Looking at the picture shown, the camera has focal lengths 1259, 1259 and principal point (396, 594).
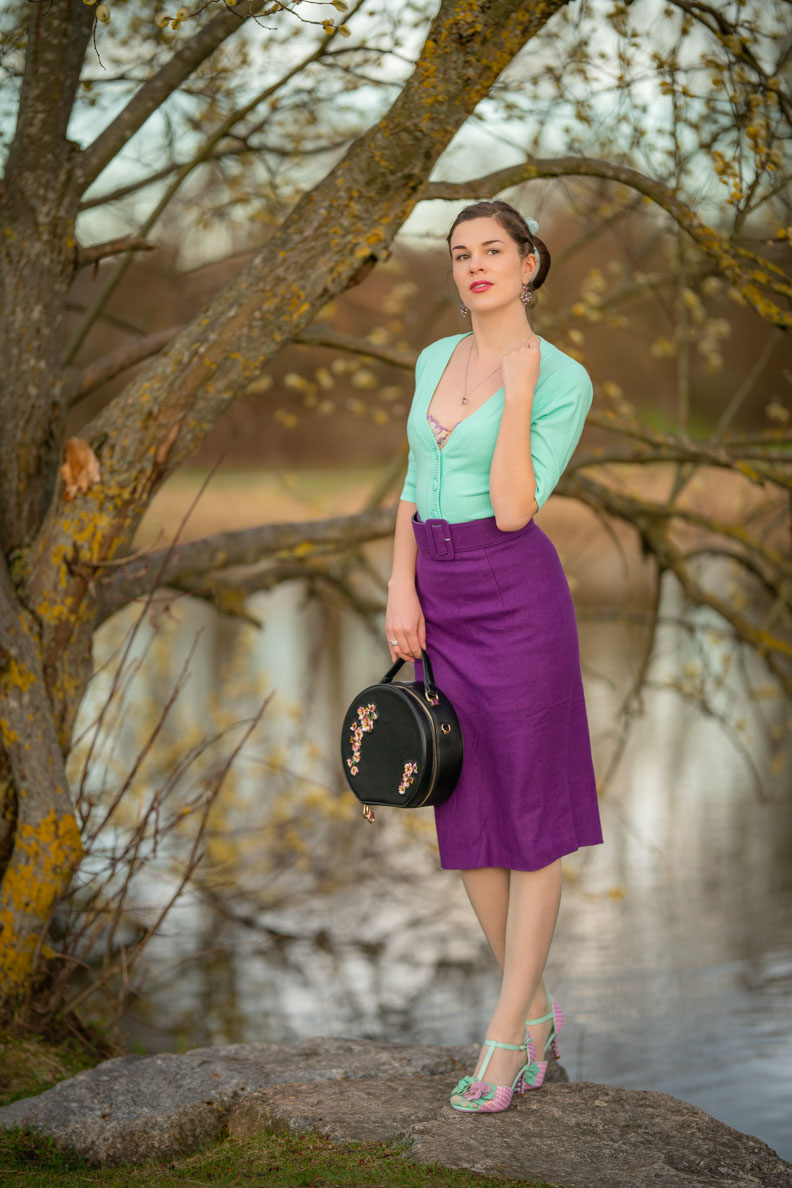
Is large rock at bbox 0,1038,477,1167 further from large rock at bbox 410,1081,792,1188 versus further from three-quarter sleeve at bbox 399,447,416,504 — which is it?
three-quarter sleeve at bbox 399,447,416,504

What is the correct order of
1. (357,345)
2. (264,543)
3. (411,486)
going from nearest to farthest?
(411,486) → (357,345) → (264,543)

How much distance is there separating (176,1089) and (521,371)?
5.80 feet

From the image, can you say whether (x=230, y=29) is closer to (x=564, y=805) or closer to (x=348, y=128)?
(x=348, y=128)

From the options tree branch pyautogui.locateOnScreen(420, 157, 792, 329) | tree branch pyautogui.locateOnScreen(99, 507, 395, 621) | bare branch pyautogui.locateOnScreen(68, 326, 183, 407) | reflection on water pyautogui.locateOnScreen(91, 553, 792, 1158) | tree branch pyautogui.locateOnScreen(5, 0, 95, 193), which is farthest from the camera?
reflection on water pyautogui.locateOnScreen(91, 553, 792, 1158)

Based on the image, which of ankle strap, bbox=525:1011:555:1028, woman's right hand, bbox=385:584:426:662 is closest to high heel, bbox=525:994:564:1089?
ankle strap, bbox=525:1011:555:1028

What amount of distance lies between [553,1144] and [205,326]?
7.47 ft

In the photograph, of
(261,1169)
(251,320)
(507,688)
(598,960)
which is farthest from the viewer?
(598,960)

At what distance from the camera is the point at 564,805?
263 cm

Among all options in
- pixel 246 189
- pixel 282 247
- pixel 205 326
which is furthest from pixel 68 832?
pixel 246 189

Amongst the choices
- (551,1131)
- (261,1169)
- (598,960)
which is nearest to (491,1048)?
(551,1131)

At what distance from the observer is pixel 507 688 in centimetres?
256

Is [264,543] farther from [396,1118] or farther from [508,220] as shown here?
[396,1118]

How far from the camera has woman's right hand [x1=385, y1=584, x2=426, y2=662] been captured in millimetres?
2650

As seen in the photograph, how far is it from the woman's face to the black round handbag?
2.53 ft
